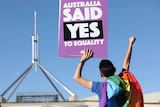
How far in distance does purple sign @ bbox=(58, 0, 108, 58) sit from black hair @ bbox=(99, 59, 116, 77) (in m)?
0.53

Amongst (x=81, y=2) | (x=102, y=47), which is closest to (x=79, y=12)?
(x=81, y=2)

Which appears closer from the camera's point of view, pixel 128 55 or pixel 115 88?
pixel 115 88

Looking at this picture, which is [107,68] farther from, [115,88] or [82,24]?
[82,24]

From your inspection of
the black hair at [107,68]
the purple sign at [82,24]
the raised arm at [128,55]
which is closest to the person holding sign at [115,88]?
the black hair at [107,68]

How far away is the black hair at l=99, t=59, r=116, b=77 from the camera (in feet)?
11.8

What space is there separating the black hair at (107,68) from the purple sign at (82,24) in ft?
1.74

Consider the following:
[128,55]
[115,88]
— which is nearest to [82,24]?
[128,55]

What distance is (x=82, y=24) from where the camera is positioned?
4.20m

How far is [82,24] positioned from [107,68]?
717 millimetres

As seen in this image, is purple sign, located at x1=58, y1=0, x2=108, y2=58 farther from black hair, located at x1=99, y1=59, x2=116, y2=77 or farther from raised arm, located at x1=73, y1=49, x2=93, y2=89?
black hair, located at x1=99, y1=59, x2=116, y2=77

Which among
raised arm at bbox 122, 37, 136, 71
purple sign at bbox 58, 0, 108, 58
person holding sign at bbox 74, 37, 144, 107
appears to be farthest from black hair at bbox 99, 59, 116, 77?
purple sign at bbox 58, 0, 108, 58

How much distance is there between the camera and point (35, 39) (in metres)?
57.8

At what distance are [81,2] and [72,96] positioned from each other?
49069mm

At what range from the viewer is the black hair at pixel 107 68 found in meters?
3.61
